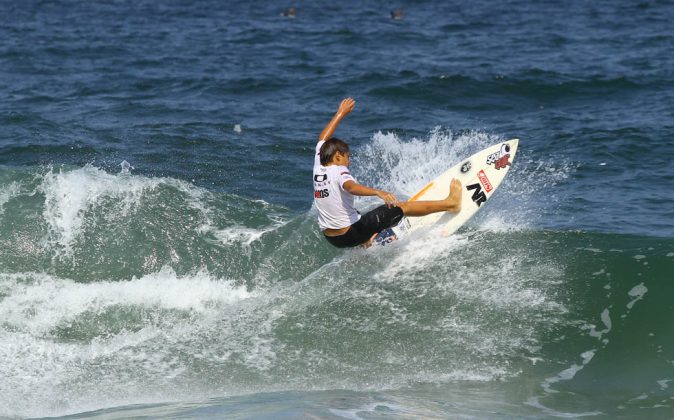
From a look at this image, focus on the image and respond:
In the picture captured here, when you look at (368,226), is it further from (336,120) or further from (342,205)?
(336,120)

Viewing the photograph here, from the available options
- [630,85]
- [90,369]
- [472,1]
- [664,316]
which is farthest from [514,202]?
[472,1]

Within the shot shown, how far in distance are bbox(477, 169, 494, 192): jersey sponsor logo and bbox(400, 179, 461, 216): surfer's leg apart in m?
0.30

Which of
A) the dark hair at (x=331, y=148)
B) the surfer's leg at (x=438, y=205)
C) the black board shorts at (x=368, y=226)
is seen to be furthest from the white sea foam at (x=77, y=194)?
the surfer's leg at (x=438, y=205)

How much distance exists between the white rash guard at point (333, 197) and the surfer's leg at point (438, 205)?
0.62 metres

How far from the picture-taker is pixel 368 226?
9.98 m

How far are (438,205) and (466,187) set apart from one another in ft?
2.49

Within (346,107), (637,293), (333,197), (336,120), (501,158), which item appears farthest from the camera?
(501,158)

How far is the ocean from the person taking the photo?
864 centimetres

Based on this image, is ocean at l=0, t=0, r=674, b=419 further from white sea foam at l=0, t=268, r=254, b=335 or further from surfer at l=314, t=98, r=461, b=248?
surfer at l=314, t=98, r=461, b=248

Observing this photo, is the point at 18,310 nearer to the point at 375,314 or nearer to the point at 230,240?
the point at 230,240

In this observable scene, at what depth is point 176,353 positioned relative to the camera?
30.5 ft

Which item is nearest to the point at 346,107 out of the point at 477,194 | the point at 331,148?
the point at 331,148

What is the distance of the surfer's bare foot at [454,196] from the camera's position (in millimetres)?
10930

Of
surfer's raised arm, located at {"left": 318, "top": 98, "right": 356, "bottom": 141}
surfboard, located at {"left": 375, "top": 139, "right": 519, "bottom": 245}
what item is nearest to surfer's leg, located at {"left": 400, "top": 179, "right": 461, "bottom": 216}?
surfboard, located at {"left": 375, "top": 139, "right": 519, "bottom": 245}
